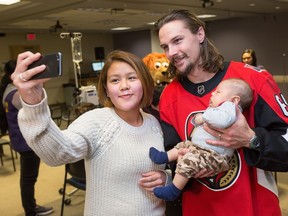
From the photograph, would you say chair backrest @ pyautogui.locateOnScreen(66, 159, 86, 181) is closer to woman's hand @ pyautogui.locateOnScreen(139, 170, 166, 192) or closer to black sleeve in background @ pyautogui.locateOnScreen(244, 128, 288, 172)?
woman's hand @ pyautogui.locateOnScreen(139, 170, 166, 192)

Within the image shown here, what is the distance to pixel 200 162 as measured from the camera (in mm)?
1142

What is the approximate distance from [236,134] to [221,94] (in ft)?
0.53

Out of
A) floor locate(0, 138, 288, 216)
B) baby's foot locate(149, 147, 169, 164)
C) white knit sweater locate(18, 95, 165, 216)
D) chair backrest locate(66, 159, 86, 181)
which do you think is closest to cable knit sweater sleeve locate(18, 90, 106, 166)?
white knit sweater locate(18, 95, 165, 216)

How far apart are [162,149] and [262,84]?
1.56 feet

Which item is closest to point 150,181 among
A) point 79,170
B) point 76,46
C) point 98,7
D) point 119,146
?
point 119,146

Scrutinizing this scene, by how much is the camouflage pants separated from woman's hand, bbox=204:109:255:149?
51 mm

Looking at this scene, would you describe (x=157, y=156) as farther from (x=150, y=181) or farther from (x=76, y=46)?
(x=76, y=46)

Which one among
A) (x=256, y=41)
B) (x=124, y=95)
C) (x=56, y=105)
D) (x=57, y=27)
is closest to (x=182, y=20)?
(x=124, y=95)

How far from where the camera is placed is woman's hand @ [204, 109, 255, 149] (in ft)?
3.57

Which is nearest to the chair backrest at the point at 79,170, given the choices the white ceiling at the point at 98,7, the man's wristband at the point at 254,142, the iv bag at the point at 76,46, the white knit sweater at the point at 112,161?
the white knit sweater at the point at 112,161

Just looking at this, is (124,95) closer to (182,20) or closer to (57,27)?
(182,20)

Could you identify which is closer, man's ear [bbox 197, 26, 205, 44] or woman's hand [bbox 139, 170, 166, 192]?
woman's hand [bbox 139, 170, 166, 192]

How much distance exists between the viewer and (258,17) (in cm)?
979

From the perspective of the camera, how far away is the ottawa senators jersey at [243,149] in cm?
112
